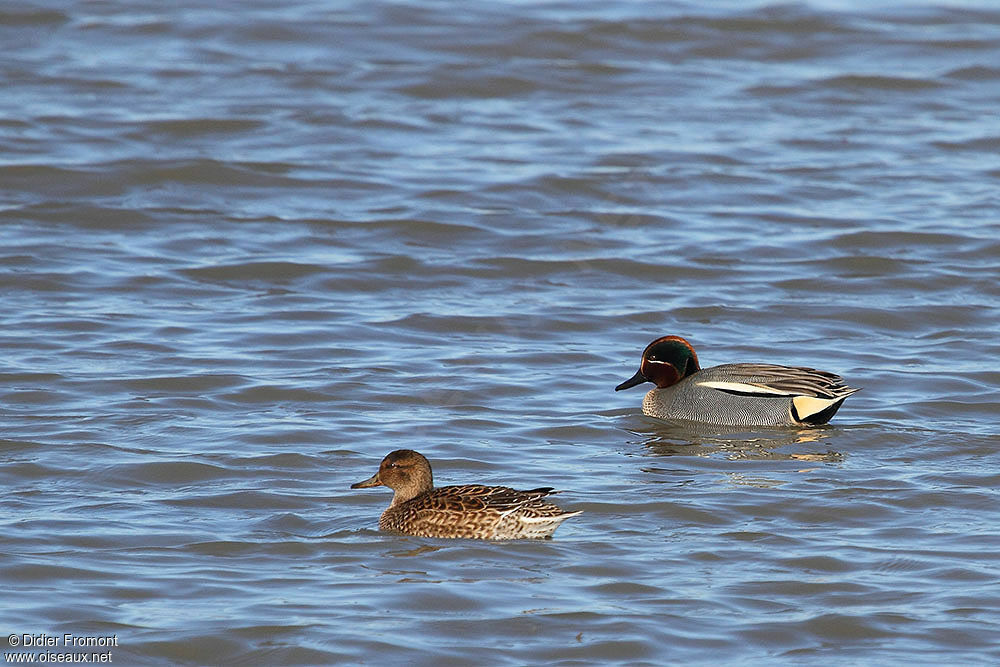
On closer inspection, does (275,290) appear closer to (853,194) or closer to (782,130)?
(853,194)

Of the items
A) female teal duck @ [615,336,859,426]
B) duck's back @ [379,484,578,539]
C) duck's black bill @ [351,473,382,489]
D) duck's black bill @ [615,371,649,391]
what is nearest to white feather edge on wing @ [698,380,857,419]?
female teal duck @ [615,336,859,426]

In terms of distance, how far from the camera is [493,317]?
37.7 ft

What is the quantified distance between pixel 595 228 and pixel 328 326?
3576 mm

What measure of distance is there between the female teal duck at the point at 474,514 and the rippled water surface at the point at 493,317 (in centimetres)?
8

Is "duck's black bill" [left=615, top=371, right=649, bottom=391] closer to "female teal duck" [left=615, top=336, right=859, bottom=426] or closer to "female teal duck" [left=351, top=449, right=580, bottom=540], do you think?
"female teal duck" [left=615, top=336, right=859, bottom=426]

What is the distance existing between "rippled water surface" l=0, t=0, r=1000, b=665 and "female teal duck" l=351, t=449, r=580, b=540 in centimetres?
8

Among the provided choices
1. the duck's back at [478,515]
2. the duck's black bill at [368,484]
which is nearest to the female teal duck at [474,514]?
the duck's back at [478,515]

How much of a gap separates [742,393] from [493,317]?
243 cm

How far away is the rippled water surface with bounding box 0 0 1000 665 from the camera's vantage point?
649 cm

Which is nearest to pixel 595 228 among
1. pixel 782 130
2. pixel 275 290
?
pixel 275 290

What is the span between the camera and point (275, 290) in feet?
40.0

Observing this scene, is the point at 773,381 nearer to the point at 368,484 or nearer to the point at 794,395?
the point at 794,395

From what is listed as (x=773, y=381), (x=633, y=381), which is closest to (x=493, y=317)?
(x=633, y=381)

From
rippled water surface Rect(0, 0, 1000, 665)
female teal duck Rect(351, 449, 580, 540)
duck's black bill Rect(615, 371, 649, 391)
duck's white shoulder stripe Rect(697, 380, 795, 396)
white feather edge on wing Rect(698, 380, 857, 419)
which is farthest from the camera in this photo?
duck's black bill Rect(615, 371, 649, 391)
